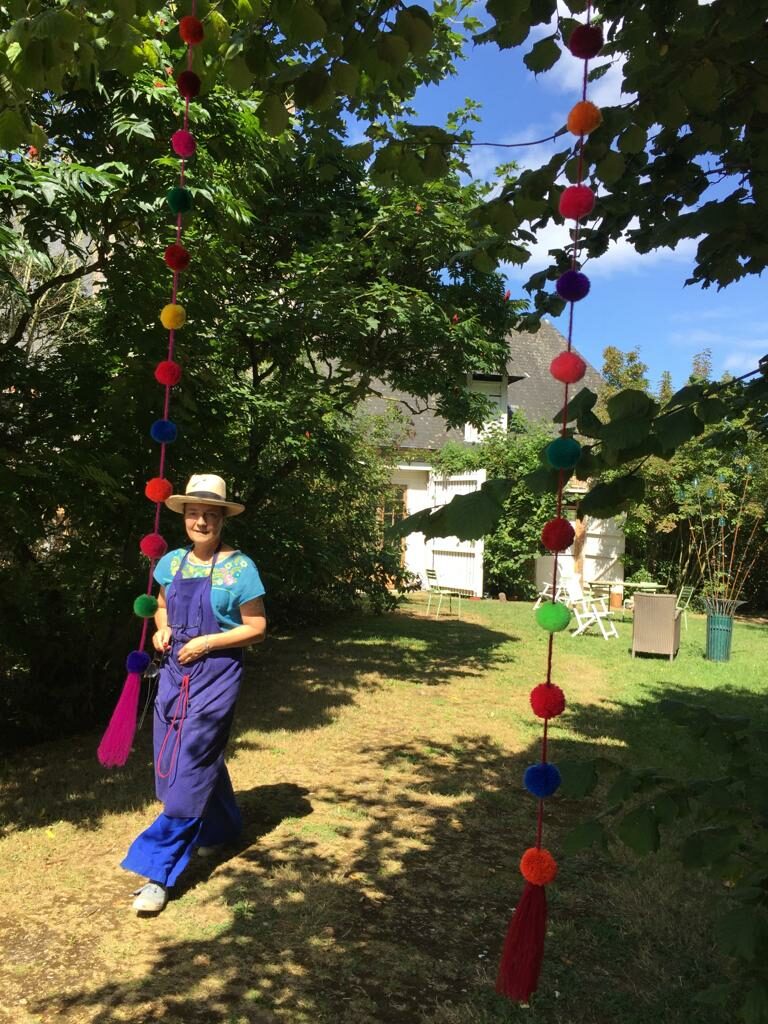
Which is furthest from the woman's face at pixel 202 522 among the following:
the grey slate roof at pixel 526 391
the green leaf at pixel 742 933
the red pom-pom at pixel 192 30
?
the grey slate roof at pixel 526 391

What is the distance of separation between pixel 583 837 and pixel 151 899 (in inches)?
88.2

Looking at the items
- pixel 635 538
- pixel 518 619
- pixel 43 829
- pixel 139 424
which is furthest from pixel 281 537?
pixel 635 538

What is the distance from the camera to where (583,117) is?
177 cm

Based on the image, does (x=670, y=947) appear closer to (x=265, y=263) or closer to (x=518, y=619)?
(x=265, y=263)

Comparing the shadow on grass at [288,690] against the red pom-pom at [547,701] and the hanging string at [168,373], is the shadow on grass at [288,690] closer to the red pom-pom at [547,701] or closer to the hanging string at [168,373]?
the hanging string at [168,373]

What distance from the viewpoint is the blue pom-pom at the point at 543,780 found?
1876mm

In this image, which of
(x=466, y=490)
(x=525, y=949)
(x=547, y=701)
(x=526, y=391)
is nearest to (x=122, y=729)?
(x=525, y=949)

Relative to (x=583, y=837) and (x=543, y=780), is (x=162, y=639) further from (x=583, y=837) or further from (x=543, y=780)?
(x=583, y=837)

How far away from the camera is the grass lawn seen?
9.01 feet

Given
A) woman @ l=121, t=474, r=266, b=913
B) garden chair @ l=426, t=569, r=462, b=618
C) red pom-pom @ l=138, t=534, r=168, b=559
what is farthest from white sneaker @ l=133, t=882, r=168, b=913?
Answer: garden chair @ l=426, t=569, r=462, b=618

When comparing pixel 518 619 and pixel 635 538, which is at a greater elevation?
pixel 635 538

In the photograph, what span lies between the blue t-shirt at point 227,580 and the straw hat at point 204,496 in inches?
9.0

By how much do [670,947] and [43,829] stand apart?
319cm

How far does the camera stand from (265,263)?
27.7ft
